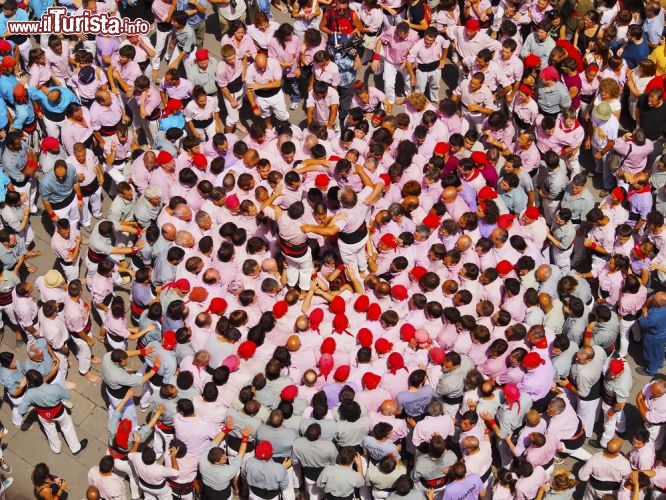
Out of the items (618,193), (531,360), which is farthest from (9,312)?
(618,193)

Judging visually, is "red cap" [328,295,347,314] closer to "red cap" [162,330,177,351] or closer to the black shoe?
"red cap" [162,330,177,351]

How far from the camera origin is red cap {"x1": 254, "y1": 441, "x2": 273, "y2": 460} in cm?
1430

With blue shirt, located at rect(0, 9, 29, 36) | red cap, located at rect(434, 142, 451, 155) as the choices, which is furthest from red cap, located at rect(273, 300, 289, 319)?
blue shirt, located at rect(0, 9, 29, 36)

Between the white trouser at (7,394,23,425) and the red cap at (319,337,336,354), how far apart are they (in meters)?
4.73

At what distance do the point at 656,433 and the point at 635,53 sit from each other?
26.2 feet

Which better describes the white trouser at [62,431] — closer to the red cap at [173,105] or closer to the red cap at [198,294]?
the red cap at [198,294]

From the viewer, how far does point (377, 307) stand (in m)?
15.8

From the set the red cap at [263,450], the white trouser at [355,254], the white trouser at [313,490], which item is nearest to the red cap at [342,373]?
the red cap at [263,450]

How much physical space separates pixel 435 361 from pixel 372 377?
102 centimetres

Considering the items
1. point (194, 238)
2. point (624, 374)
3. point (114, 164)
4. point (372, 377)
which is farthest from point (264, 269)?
point (624, 374)

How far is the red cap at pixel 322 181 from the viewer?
54.2 ft

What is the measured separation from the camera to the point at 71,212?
18.4m

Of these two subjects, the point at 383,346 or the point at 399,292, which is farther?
the point at 399,292

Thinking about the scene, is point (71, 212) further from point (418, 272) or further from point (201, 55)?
point (418, 272)
